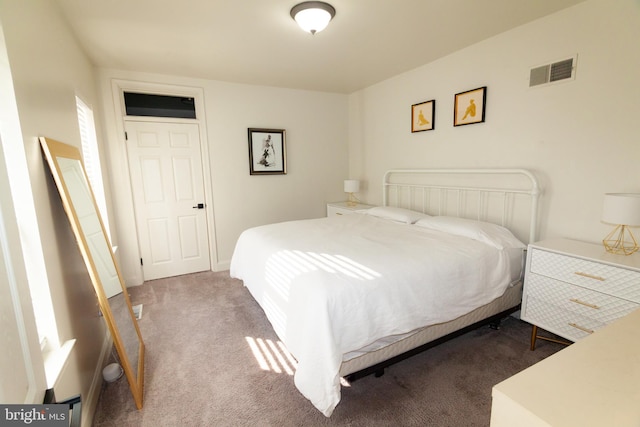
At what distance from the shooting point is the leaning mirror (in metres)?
1.63

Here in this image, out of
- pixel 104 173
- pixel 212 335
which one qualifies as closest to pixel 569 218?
pixel 212 335

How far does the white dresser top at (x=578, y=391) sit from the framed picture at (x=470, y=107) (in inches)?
105

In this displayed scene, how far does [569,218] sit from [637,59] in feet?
3.75

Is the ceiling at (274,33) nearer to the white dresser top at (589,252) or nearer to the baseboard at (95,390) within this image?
the white dresser top at (589,252)

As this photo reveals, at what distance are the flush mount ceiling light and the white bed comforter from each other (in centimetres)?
167

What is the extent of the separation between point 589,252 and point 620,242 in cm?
29

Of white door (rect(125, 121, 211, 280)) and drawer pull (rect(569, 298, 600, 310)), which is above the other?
white door (rect(125, 121, 211, 280))

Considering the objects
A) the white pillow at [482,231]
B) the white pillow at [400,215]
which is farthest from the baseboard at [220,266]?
the white pillow at [482,231]

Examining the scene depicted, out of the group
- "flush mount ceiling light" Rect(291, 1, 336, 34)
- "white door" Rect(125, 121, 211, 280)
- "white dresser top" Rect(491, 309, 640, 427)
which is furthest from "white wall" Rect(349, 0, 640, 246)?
"white door" Rect(125, 121, 211, 280)

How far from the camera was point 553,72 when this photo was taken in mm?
2389

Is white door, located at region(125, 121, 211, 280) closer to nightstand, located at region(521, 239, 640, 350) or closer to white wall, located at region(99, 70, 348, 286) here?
white wall, located at region(99, 70, 348, 286)

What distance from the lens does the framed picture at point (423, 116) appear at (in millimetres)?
3402

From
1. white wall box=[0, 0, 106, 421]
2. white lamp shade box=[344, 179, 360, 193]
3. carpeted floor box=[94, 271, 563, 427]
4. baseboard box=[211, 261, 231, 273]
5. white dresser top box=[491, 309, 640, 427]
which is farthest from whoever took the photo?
white lamp shade box=[344, 179, 360, 193]

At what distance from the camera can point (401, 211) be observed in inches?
135
